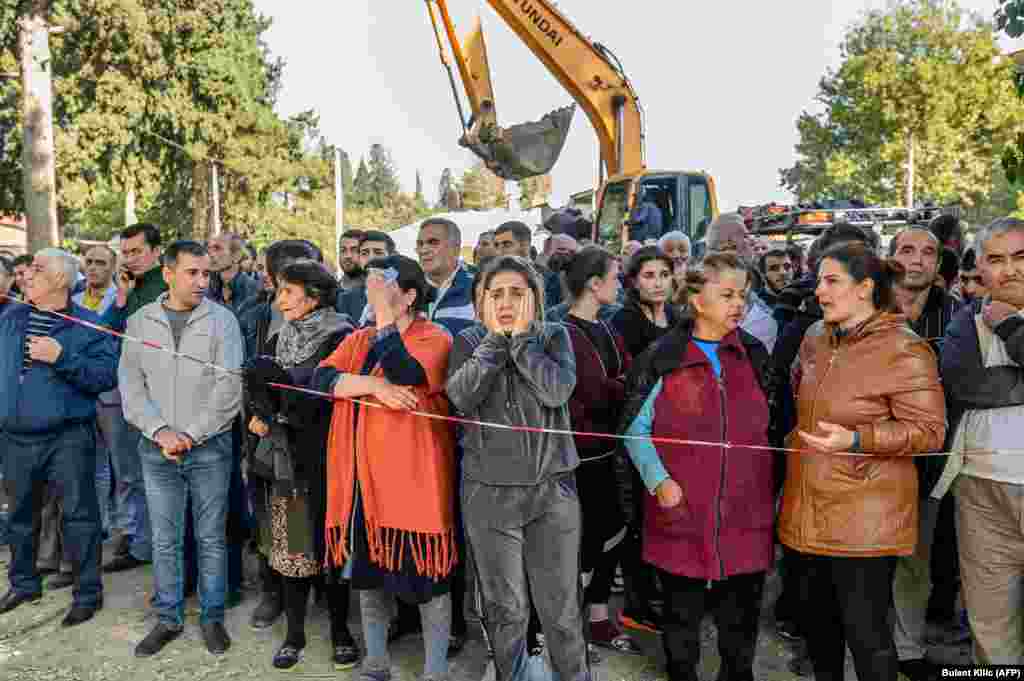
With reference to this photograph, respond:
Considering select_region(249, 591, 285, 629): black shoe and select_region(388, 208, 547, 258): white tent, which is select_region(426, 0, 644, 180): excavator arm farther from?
select_region(388, 208, 547, 258): white tent

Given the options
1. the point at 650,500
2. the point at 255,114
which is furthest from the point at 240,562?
the point at 255,114

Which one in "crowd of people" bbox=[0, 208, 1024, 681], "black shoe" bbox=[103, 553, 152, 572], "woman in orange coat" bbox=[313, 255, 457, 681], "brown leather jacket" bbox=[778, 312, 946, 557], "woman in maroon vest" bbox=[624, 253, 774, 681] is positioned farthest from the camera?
"black shoe" bbox=[103, 553, 152, 572]

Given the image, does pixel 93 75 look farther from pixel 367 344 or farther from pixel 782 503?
pixel 782 503

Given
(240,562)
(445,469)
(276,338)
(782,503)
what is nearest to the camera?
(782,503)

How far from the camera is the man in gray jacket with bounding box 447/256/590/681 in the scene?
3400 millimetres

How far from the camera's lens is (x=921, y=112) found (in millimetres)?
35469

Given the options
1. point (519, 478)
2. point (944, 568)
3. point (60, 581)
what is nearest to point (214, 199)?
point (60, 581)

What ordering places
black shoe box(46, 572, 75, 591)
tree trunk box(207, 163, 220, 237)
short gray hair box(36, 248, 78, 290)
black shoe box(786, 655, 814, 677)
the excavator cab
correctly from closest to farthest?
black shoe box(786, 655, 814, 677) < short gray hair box(36, 248, 78, 290) < black shoe box(46, 572, 75, 591) < the excavator cab < tree trunk box(207, 163, 220, 237)

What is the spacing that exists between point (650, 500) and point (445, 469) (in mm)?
953

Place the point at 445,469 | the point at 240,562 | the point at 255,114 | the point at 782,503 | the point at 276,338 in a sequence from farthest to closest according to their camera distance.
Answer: the point at 255,114 < the point at 240,562 < the point at 276,338 < the point at 445,469 < the point at 782,503

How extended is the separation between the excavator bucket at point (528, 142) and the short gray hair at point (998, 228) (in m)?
9.53

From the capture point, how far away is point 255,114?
29812 mm

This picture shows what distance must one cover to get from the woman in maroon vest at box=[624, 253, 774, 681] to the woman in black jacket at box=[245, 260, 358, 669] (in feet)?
5.16

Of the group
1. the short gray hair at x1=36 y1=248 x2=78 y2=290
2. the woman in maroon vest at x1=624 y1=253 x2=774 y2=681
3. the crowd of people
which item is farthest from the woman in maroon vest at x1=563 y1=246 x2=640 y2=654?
the short gray hair at x1=36 y1=248 x2=78 y2=290
